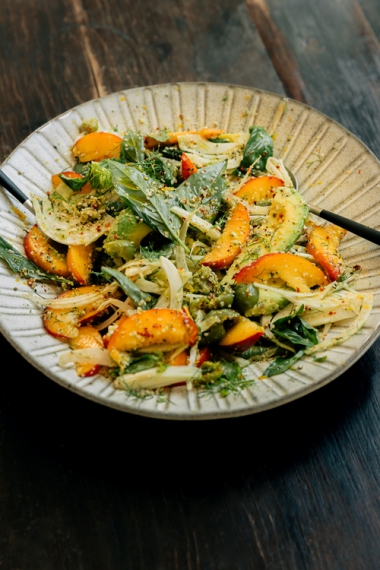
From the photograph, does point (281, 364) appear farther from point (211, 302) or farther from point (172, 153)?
point (172, 153)

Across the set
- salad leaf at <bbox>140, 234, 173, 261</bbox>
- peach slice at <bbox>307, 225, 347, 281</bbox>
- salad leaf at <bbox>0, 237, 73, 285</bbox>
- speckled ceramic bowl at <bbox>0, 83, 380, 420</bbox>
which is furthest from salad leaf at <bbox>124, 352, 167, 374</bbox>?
peach slice at <bbox>307, 225, 347, 281</bbox>

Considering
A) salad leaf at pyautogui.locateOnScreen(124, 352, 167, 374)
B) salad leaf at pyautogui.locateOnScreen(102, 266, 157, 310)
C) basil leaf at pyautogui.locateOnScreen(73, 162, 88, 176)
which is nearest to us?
salad leaf at pyautogui.locateOnScreen(124, 352, 167, 374)

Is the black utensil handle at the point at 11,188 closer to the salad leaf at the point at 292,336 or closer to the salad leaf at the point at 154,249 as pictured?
the salad leaf at the point at 154,249

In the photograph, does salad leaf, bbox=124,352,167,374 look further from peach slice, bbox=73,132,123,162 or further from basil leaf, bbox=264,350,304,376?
peach slice, bbox=73,132,123,162

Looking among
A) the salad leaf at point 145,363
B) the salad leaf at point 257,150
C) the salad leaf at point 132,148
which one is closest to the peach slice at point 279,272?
the salad leaf at point 145,363

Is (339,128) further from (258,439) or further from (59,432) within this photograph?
(59,432)

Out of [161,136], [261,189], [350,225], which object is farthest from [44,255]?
[350,225]

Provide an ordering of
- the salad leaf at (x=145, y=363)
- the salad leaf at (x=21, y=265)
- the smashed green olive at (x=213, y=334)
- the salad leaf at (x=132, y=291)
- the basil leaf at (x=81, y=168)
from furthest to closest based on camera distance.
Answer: the basil leaf at (x=81, y=168), the salad leaf at (x=21, y=265), the salad leaf at (x=132, y=291), the smashed green olive at (x=213, y=334), the salad leaf at (x=145, y=363)
